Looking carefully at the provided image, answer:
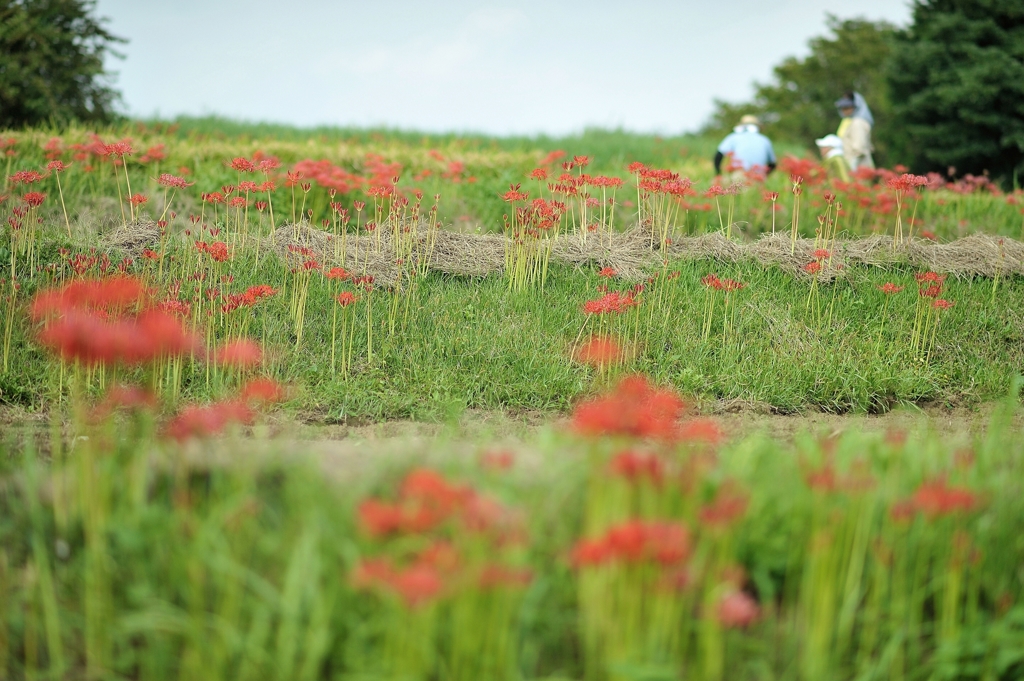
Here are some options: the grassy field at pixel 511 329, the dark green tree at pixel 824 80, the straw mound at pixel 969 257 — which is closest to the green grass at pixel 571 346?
the grassy field at pixel 511 329

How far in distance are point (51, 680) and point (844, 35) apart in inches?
1123

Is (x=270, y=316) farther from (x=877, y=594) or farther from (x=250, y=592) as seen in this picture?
(x=877, y=594)

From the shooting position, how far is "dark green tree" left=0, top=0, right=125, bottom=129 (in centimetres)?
1281

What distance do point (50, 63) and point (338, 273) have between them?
10201mm

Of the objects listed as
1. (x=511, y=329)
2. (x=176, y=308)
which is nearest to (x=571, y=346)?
(x=511, y=329)

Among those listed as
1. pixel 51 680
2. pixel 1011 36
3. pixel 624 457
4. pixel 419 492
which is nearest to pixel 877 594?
pixel 624 457

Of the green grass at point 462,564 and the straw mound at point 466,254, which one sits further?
the straw mound at point 466,254

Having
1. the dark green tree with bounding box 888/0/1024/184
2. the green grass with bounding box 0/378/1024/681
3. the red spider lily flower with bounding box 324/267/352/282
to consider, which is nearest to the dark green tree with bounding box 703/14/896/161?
the dark green tree with bounding box 888/0/1024/184

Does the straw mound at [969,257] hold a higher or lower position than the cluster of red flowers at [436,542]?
higher

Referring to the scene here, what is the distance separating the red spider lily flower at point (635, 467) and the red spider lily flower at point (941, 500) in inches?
28.1

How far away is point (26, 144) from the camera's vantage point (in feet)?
30.8

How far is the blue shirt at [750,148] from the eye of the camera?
37.0 feet

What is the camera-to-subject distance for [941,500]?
2467 millimetres

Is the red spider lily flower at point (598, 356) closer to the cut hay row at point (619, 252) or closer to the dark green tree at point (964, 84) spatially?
the cut hay row at point (619, 252)
